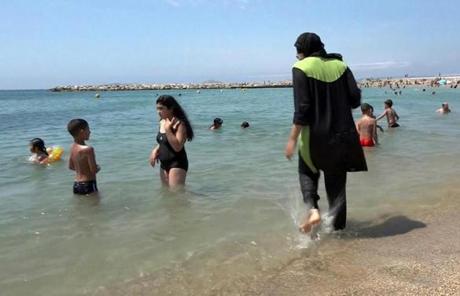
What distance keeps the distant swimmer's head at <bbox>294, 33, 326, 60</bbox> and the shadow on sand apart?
5.89ft

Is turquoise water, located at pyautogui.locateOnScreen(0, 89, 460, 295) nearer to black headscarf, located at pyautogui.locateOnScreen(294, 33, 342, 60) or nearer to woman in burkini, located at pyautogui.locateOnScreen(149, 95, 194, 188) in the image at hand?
woman in burkini, located at pyautogui.locateOnScreen(149, 95, 194, 188)

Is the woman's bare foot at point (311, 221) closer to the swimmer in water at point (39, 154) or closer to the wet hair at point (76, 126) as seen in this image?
the wet hair at point (76, 126)

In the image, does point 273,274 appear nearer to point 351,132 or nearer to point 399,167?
point 351,132

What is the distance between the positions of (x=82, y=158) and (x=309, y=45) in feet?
10.6

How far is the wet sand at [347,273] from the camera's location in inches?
139

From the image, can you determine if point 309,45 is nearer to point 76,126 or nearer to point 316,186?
point 316,186

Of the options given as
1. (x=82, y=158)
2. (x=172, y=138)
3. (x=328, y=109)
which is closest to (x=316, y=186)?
(x=328, y=109)


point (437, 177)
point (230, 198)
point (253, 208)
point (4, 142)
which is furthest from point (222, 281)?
point (4, 142)

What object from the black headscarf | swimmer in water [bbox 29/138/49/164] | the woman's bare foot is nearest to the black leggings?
the woman's bare foot

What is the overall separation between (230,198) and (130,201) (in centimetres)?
134

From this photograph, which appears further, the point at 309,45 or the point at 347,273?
the point at 309,45

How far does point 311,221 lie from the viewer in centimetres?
442

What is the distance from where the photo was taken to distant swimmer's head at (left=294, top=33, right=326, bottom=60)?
14.2ft

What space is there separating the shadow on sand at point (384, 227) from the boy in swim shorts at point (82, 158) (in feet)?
10.5
